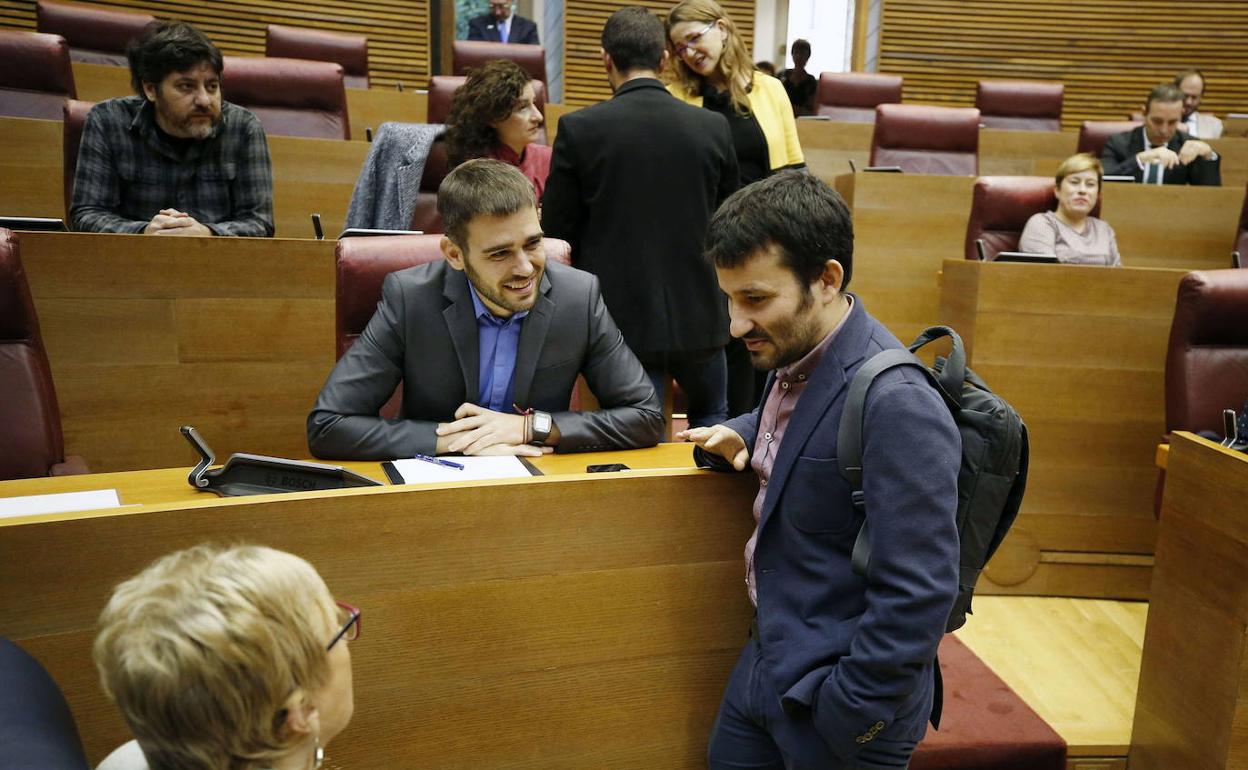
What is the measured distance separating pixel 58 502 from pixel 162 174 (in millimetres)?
1390

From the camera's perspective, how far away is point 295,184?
3.31m

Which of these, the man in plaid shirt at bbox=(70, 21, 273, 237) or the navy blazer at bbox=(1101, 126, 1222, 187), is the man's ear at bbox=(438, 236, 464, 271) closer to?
the man in plaid shirt at bbox=(70, 21, 273, 237)

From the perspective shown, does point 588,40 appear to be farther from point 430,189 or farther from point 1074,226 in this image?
point 430,189

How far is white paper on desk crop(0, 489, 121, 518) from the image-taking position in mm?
1205

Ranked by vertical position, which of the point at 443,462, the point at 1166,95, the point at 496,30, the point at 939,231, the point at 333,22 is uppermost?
the point at 333,22

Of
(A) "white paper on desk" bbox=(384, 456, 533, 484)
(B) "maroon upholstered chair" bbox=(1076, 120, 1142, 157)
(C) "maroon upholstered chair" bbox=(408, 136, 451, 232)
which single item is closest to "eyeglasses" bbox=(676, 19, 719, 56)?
(C) "maroon upholstered chair" bbox=(408, 136, 451, 232)

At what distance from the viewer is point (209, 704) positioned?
702mm

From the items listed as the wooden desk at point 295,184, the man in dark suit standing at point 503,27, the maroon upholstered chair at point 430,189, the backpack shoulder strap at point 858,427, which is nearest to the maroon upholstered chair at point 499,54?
the man in dark suit standing at point 503,27

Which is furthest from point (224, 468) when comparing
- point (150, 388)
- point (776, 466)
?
point (150, 388)

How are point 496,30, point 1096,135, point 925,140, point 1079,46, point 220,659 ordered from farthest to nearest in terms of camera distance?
point 1079,46, point 496,30, point 1096,135, point 925,140, point 220,659

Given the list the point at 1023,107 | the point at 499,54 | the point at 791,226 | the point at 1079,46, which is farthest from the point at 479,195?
the point at 1079,46

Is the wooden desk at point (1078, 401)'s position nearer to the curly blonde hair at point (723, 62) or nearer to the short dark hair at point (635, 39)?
the curly blonde hair at point (723, 62)

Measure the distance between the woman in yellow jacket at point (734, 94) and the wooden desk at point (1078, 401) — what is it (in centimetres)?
63

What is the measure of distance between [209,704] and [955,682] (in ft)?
5.78
